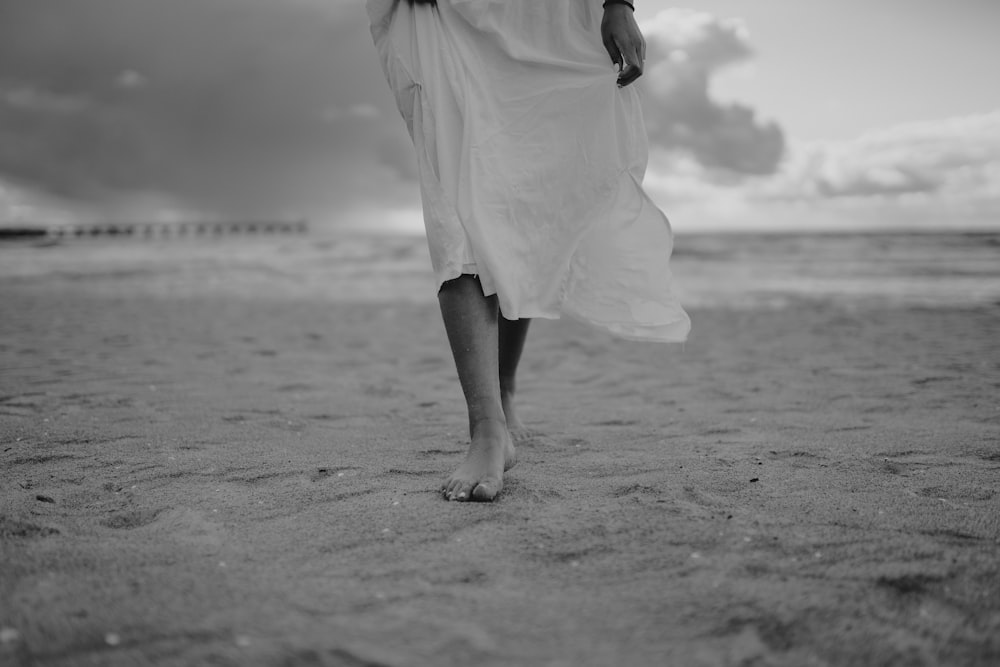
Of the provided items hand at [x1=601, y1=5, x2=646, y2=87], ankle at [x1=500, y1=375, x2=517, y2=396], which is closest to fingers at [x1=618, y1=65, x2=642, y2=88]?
hand at [x1=601, y1=5, x2=646, y2=87]

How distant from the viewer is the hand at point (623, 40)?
6.79 ft

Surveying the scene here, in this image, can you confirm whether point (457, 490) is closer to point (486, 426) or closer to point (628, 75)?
point (486, 426)

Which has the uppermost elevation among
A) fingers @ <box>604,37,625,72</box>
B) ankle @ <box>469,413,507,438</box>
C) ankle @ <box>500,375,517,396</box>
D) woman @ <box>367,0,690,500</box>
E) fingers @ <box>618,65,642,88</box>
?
fingers @ <box>604,37,625,72</box>

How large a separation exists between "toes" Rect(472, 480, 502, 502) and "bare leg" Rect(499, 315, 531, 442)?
2.07 feet

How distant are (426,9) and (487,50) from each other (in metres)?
0.20

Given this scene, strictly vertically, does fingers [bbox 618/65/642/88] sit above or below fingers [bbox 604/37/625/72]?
below

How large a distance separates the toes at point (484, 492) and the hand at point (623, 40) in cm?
126

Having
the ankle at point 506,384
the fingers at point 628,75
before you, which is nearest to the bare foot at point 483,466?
the ankle at point 506,384

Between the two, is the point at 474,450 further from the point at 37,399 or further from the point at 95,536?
the point at 37,399

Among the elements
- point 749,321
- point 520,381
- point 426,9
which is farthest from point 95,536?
point 749,321

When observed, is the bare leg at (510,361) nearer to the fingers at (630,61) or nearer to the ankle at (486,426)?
the ankle at (486,426)

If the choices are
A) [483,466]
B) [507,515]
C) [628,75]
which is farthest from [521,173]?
[507,515]

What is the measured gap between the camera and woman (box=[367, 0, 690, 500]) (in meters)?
1.93

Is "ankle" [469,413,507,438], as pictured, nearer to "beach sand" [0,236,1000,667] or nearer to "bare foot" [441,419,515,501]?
"bare foot" [441,419,515,501]
